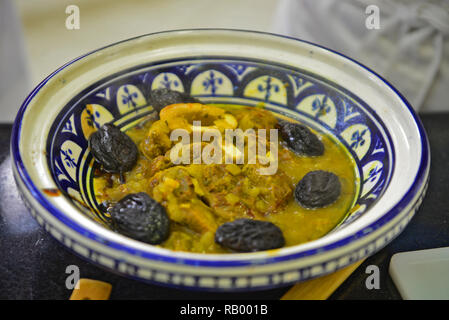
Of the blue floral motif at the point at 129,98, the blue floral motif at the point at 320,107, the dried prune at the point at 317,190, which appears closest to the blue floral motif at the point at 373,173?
the dried prune at the point at 317,190

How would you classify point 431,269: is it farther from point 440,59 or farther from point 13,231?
point 440,59

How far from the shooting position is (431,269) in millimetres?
1744

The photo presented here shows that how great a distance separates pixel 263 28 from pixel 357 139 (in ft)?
16.0

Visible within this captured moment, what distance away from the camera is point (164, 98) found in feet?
7.38

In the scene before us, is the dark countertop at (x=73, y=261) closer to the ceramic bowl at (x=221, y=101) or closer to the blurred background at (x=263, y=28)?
the ceramic bowl at (x=221, y=101)

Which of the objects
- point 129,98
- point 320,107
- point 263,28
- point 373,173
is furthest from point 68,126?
point 263,28

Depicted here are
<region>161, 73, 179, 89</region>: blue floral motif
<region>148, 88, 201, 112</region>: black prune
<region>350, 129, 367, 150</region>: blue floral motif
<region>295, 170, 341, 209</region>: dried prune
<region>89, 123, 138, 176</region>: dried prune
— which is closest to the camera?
<region>295, 170, 341, 209</region>: dried prune

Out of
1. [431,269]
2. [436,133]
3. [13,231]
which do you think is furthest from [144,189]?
[436,133]

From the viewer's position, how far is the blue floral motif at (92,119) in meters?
2.14

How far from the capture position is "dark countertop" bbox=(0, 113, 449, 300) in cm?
167

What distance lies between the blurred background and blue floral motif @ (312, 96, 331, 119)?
105 centimetres

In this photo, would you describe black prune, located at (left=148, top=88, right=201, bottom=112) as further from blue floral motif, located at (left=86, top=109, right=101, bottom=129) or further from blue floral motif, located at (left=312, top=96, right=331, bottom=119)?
blue floral motif, located at (left=312, top=96, right=331, bottom=119)

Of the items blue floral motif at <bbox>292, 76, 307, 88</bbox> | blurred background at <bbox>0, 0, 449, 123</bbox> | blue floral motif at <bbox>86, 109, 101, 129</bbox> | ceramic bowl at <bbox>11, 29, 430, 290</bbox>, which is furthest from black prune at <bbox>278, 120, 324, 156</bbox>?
blurred background at <bbox>0, 0, 449, 123</bbox>
